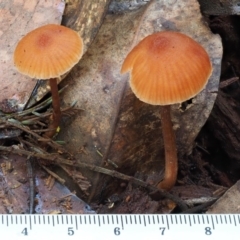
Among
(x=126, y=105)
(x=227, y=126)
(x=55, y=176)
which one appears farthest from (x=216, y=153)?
(x=55, y=176)

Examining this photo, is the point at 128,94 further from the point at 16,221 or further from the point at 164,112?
the point at 16,221

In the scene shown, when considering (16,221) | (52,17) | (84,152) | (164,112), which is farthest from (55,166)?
(52,17)

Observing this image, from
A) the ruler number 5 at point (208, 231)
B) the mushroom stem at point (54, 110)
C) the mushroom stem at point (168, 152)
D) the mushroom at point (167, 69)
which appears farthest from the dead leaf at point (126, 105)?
the ruler number 5 at point (208, 231)

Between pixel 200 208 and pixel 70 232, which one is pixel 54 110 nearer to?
pixel 70 232

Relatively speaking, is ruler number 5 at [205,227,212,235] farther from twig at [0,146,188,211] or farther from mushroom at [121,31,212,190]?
mushroom at [121,31,212,190]

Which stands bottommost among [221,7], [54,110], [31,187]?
[31,187]

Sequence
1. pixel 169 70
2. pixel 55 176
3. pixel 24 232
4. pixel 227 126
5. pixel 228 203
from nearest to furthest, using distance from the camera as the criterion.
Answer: pixel 169 70 < pixel 24 232 < pixel 228 203 < pixel 55 176 < pixel 227 126

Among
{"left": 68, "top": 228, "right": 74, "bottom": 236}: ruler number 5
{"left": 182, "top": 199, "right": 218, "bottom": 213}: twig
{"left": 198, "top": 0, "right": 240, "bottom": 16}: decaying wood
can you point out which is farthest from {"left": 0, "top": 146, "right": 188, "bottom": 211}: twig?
{"left": 198, "top": 0, "right": 240, "bottom": 16}: decaying wood

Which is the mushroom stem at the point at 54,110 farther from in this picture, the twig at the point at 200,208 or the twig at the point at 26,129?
the twig at the point at 200,208
